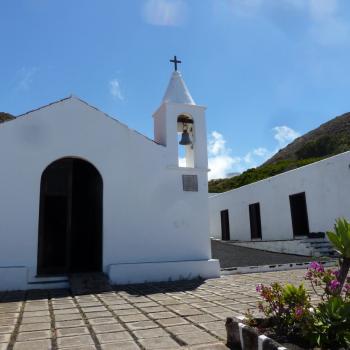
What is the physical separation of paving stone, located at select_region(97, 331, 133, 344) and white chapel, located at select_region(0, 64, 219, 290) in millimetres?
3698

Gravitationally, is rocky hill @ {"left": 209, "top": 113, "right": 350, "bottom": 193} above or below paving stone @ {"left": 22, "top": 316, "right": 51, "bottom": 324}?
above

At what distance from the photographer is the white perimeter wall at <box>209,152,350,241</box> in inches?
487

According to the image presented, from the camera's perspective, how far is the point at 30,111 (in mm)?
7836

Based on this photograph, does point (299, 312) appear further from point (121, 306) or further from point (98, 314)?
point (121, 306)

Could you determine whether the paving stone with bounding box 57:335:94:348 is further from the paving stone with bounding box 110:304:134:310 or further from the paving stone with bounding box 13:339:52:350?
the paving stone with bounding box 110:304:134:310

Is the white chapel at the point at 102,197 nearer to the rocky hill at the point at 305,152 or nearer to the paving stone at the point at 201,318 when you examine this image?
the paving stone at the point at 201,318

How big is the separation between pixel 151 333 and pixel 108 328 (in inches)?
22.9

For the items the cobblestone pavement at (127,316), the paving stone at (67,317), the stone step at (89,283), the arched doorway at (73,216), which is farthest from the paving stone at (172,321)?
the arched doorway at (73,216)

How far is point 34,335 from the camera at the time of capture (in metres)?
3.98

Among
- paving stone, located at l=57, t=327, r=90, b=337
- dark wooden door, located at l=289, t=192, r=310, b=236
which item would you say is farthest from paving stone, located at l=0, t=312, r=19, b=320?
dark wooden door, located at l=289, t=192, r=310, b=236

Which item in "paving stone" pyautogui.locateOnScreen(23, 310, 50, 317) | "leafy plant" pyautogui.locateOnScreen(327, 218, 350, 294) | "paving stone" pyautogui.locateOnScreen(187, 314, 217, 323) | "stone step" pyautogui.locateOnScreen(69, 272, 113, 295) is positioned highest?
→ "leafy plant" pyautogui.locateOnScreen(327, 218, 350, 294)

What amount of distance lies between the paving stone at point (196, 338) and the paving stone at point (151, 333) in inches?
8.6

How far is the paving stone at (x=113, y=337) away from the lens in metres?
3.76

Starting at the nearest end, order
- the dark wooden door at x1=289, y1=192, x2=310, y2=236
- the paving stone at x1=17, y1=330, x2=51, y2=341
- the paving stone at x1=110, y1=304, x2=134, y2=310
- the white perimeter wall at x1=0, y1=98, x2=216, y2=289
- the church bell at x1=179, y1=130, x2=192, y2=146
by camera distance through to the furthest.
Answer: the paving stone at x1=17, y1=330, x2=51, y2=341 → the paving stone at x1=110, y1=304, x2=134, y2=310 → the white perimeter wall at x1=0, y1=98, x2=216, y2=289 → the church bell at x1=179, y1=130, x2=192, y2=146 → the dark wooden door at x1=289, y1=192, x2=310, y2=236
